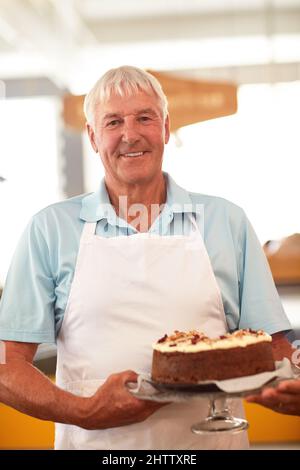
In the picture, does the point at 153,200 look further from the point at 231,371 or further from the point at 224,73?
the point at 224,73

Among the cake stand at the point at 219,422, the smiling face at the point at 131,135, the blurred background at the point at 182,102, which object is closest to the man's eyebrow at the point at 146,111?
the smiling face at the point at 131,135

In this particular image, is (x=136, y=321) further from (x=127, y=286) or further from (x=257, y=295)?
(x=257, y=295)

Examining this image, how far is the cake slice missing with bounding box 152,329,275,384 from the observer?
3.62 feet

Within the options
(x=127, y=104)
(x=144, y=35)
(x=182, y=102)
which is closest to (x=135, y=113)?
(x=127, y=104)

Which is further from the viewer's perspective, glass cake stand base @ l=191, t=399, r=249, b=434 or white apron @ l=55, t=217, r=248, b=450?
white apron @ l=55, t=217, r=248, b=450

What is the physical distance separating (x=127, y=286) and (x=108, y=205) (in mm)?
143

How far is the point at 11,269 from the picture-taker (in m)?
1.27

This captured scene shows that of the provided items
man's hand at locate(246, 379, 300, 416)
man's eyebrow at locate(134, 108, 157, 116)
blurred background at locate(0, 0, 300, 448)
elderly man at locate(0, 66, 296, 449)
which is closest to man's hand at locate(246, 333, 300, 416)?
man's hand at locate(246, 379, 300, 416)

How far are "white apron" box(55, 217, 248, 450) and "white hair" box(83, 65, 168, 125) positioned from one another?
0.76 feet

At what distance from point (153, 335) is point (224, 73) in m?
1.05

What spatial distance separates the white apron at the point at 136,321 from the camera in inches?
48.7

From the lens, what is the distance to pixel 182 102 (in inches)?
78.6

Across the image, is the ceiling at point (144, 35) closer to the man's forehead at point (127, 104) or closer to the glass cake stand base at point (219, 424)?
the man's forehead at point (127, 104)

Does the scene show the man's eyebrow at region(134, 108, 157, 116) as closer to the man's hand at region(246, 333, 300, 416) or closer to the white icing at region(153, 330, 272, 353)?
the white icing at region(153, 330, 272, 353)
